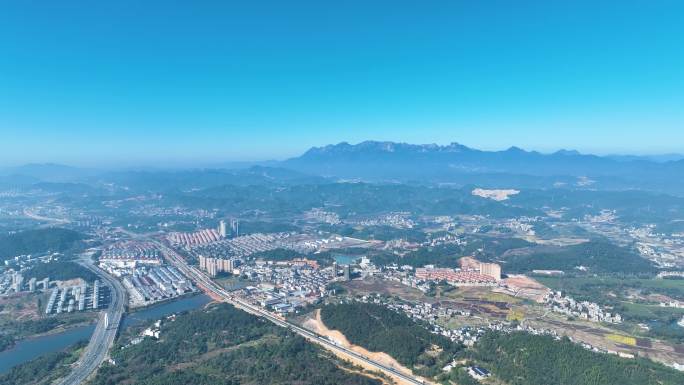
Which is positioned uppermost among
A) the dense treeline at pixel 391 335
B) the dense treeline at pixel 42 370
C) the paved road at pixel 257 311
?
the dense treeline at pixel 391 335

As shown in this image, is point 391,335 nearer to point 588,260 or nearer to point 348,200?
point 588,260

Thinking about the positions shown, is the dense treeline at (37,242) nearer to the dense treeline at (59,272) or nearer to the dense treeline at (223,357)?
the dense treeline at (59,272)

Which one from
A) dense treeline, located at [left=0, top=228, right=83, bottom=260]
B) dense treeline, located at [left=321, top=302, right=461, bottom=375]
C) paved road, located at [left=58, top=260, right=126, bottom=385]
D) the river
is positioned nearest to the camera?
paved road, located at [left=58, top=260, right=126, bottom=385]

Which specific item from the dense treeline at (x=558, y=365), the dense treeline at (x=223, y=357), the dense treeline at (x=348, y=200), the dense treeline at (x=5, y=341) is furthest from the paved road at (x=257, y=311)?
the dense treeline at (x=348, y=200)

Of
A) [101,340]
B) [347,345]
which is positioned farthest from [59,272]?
[347,345]

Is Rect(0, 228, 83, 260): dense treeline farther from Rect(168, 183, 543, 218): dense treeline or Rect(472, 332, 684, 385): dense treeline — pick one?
Rect(472, 332, 684, 385): dense treeline

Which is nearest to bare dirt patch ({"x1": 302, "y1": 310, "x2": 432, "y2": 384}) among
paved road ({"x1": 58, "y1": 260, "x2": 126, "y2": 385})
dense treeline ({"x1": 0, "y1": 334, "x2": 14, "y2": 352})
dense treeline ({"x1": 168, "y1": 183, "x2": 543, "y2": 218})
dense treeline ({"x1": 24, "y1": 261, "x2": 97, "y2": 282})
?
paved road ({"x1": 58, "y1": 260, "x2": 126, "y2": 385})
